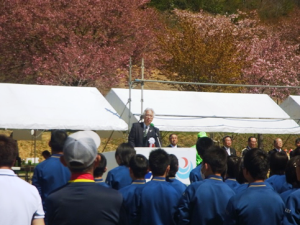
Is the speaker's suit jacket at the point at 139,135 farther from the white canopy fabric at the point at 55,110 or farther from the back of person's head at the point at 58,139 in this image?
the back of person's head at the point at 58,139

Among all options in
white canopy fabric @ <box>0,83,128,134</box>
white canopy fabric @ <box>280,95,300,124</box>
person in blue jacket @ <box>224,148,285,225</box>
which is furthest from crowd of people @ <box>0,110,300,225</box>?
white canopy fabric @ <box>280,95,300,124</box>

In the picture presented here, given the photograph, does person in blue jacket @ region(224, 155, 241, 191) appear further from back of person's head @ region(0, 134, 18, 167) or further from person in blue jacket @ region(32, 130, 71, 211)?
back of person's head @ region(0, 134, 18, 167)

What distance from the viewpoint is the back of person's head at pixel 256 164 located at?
14.3 ft

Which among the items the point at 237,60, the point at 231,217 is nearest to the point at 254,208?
the point at 231,217

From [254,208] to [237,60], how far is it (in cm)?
2073

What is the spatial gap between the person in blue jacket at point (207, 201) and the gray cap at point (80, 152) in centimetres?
159

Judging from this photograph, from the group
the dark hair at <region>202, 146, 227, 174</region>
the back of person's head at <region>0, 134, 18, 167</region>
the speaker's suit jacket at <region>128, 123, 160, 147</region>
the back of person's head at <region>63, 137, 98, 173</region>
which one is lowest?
the speaker's suit jacket at <region>128, 123, 160, 147</region>

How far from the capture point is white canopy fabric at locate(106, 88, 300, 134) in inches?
486

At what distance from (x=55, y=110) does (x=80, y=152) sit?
8.04 meters

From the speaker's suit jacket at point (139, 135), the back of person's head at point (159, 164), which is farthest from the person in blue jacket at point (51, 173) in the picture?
the speaker's suit jacket at point (139, 135)

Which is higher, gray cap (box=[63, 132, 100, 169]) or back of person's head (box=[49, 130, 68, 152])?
gray cap (box=[63, 132, 100, 169])

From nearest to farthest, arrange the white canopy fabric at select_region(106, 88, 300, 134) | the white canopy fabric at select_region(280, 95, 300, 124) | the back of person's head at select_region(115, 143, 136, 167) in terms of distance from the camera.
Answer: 1. the back of person's head at select_region(115, 143, 136, 167)
2. the white canopy fabric at select_region(106, 88, 300, 134)
3. the white canopy fabric at select_region(280, 95, 300, 124)

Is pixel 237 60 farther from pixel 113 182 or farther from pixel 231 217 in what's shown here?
pixel 231 217

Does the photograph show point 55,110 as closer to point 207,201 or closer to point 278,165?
point 278,165
